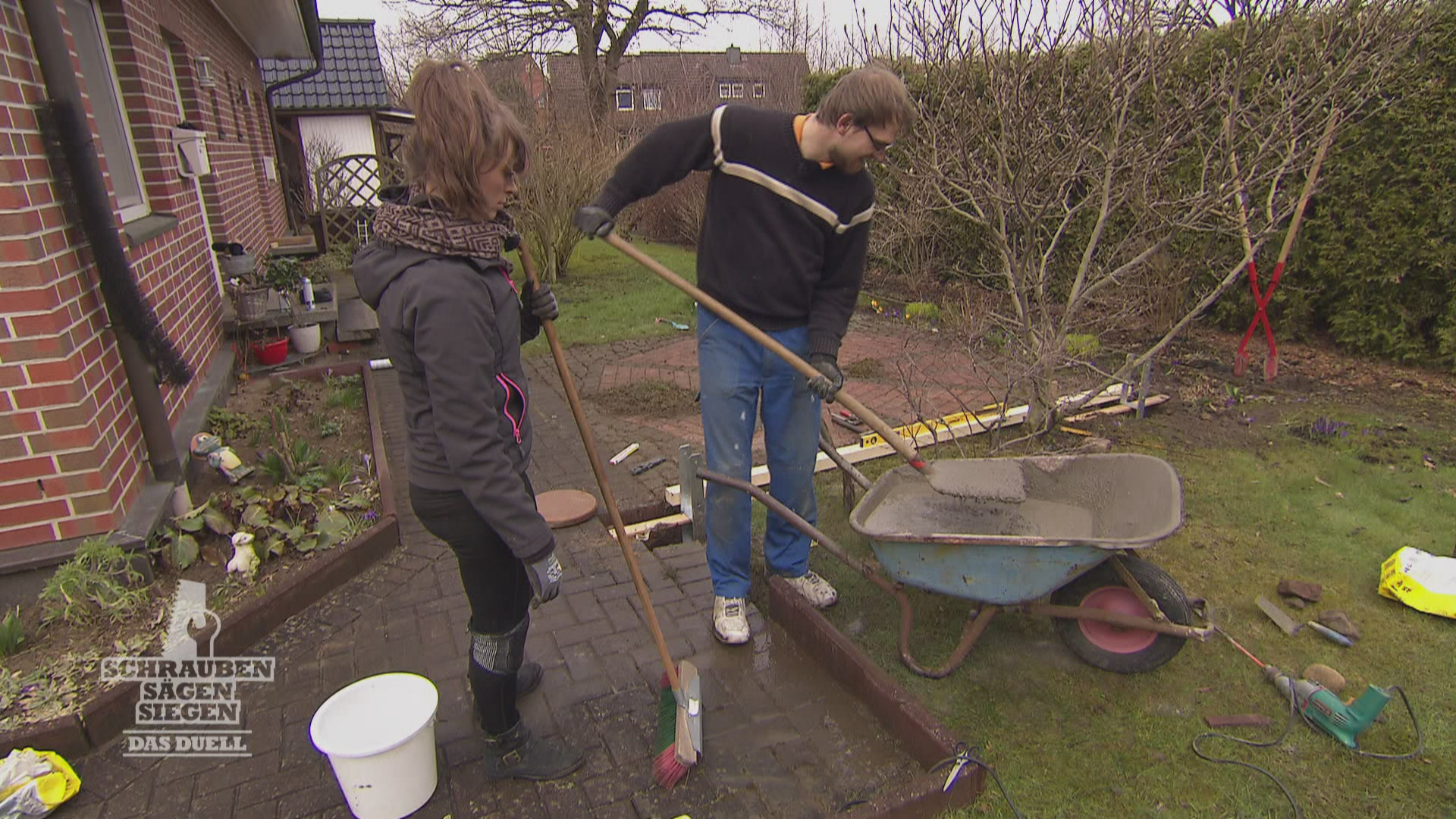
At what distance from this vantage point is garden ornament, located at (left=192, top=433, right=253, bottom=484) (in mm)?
3994

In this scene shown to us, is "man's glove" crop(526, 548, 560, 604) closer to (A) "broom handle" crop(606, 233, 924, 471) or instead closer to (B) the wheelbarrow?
(B) the wheelbarrow

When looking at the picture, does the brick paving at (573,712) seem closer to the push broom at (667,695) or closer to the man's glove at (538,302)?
the push broom at (667,695)

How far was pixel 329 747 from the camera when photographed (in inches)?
82.3

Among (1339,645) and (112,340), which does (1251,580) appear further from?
(112,340)

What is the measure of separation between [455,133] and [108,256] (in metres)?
2.30

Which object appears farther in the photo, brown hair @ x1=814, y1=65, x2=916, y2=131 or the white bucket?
brown hair @ x1=814, y1=65, x2=916, y2=131

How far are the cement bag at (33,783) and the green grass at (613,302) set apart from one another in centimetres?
540

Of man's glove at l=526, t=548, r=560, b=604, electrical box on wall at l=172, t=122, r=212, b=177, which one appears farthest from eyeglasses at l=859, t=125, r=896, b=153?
electrical box on wall at l=172, t=122, r=212, b=177

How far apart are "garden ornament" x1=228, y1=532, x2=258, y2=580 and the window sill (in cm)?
165

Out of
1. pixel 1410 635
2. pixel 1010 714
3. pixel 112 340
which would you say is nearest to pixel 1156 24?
pixel 1410 635

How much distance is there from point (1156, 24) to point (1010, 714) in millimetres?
3592

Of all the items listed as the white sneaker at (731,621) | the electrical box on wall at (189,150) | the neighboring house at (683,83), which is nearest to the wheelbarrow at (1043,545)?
the white sneaker at (731,621)

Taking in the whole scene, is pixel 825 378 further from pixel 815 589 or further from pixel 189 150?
pixel 189 150

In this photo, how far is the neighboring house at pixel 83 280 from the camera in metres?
2.85
